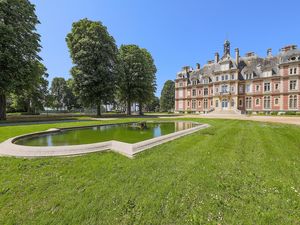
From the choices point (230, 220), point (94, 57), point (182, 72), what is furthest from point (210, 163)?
point (182, 72)

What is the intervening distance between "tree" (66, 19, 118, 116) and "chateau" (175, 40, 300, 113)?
1039 inches

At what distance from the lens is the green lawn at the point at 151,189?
7.22 ft

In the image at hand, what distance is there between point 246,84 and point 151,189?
40.6 m

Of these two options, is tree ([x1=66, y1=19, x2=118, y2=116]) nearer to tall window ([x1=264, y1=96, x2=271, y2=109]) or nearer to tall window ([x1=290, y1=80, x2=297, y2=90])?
tall window ([x1=264, y1=96, x2=271, y2=109])

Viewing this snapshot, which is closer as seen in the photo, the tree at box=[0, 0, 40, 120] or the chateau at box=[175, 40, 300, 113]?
the tree at box=[0, 0, 40, 120]

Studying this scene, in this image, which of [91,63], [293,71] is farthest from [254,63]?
[91,63]

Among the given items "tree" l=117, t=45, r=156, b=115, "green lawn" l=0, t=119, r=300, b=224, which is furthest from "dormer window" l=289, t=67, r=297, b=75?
"green lawn" l=0, t=119, r=300, b=224

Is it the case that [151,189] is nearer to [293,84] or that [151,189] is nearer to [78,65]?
[78,65]

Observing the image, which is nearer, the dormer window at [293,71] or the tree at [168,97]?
the dormer window at [293,71]

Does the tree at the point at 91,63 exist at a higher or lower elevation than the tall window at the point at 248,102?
higher

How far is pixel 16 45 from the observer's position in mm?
14992

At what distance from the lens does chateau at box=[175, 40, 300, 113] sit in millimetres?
30286

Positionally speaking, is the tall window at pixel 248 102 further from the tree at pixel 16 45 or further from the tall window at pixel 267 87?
the tree at pixel 16 45

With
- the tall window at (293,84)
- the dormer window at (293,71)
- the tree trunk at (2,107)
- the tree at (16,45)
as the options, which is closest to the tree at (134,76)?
the tree at (16,45)
